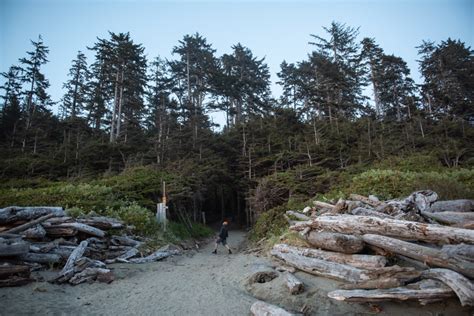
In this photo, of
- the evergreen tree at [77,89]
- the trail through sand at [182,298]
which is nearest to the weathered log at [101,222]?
the trail through sand at [182,298]

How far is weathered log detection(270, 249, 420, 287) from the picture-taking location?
4.75 m

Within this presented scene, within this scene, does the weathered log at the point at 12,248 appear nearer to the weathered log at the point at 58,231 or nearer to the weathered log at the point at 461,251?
the weathered log at the point at 58,231

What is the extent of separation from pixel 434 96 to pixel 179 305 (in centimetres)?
3940

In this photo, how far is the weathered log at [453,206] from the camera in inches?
332

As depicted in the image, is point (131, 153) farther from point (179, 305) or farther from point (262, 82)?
point (262, 82)

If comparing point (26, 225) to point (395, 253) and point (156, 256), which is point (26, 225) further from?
point (395, 253)

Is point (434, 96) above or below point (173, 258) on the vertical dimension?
above

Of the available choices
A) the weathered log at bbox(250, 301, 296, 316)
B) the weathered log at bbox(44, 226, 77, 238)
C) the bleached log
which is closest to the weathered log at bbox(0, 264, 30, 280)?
the weathered log at bbox(44, 226, 77, 238)

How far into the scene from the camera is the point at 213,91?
38.7 metres

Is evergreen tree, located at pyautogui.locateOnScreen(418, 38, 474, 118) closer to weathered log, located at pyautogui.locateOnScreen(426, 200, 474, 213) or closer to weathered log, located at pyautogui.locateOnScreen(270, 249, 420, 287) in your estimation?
weathered log, located at pyautogui.locateOnScreen(426, 200, 474, 213)

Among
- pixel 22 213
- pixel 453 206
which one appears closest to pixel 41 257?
pixel 22 213

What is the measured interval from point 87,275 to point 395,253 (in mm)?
8498

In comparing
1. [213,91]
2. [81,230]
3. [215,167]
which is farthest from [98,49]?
[81,230]

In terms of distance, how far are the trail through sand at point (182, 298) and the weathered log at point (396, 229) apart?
161cm
